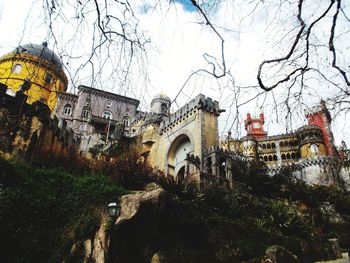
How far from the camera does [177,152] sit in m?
26.6

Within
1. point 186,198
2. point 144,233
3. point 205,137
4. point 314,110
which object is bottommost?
point 144,233

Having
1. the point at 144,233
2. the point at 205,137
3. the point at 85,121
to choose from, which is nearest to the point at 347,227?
the point at 205,137

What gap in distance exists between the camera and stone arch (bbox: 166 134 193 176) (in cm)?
2532

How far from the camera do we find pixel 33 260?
692cm

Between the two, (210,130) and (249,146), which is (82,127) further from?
(249,146)

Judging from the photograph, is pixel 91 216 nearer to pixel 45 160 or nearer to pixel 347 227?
pixel 45 160

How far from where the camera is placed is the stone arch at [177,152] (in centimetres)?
2532

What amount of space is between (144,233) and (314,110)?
5.30 metres

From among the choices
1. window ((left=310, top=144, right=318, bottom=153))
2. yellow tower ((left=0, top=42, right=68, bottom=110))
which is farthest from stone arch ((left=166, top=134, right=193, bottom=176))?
window ((left=310, top=144, right=318, bottom=153))

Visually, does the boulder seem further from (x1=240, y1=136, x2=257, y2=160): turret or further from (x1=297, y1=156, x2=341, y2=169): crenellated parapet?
(x1=240, y1=136, x2=257, y2=160): turret

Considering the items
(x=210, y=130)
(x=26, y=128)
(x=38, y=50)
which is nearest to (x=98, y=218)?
(x=38, y=50)

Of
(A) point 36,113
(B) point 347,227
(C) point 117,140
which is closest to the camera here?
(A) point 36,113

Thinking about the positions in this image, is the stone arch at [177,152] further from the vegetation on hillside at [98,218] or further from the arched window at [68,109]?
the arched window at [68,109]

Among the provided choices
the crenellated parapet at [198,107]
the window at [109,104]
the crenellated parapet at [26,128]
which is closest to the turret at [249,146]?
the crenellated parapet at [198,107]
